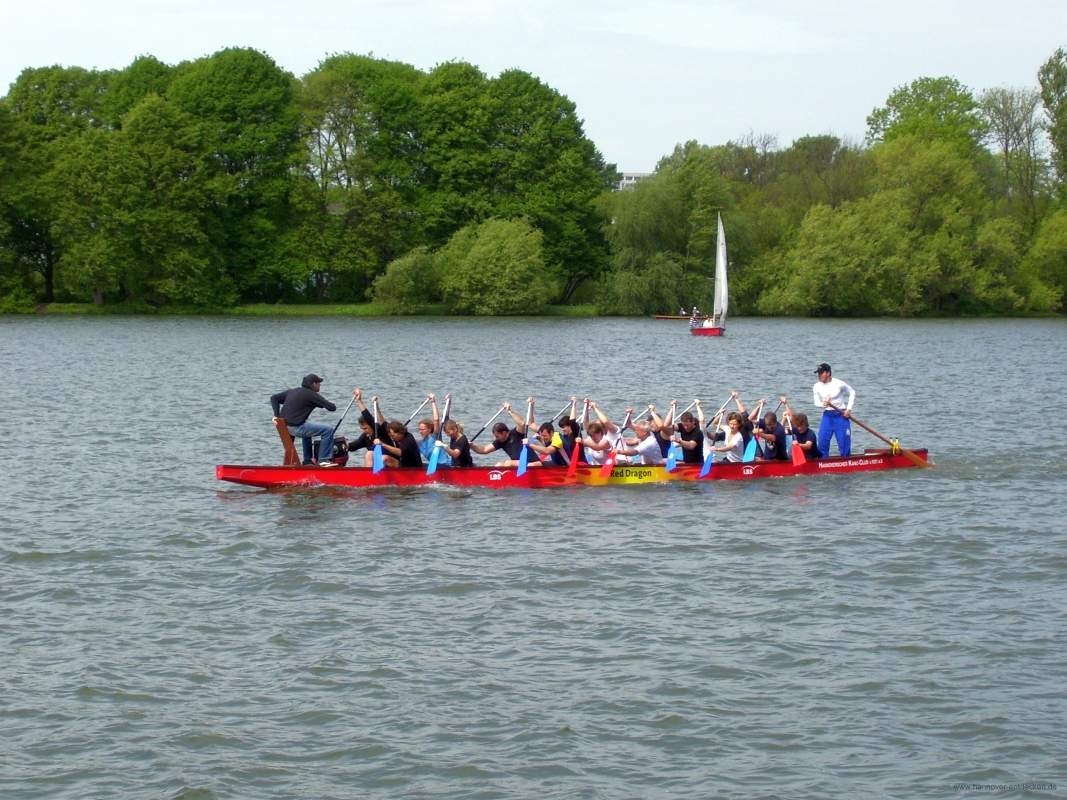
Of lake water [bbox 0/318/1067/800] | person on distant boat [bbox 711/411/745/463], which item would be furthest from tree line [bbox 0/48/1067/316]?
person on distant boat [bbox 711/411/745/463]

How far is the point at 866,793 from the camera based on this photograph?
36.5ft

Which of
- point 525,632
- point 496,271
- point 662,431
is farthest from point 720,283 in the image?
point 525,632

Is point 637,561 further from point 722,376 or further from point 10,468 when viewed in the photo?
point 722,376

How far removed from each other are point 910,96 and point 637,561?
306ft

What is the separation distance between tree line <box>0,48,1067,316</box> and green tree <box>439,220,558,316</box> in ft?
0.48

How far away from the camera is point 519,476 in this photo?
76.1ft

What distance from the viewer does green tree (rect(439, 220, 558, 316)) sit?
78312 mm

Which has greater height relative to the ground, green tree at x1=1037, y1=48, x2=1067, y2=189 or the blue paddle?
green tree at x1=1037, y1=48, x2=1067, y2=189

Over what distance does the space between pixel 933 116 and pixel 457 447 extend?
3416 inches

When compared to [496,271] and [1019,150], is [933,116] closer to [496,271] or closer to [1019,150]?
[1019,150]

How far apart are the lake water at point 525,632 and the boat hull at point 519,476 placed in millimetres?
266

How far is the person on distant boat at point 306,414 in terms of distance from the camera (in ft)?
73.9

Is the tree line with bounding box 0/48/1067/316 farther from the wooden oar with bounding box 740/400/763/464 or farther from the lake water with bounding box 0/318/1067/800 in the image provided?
the wooden oar with bounding box 740/400/763/464

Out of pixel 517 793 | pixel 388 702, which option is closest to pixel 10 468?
pixel 388 702
